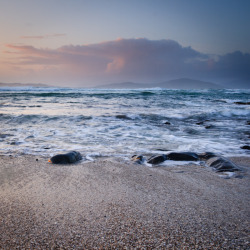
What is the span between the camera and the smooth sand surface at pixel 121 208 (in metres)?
1.23

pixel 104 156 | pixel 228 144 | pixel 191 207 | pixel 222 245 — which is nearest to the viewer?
pixel 222 245

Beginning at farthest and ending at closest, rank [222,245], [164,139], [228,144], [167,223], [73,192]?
[164,139]
[228,144]
[73,192]
[167,223]
[222,245]

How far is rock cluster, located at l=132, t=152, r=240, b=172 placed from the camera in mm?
2614

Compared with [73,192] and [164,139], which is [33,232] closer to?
[73,192]

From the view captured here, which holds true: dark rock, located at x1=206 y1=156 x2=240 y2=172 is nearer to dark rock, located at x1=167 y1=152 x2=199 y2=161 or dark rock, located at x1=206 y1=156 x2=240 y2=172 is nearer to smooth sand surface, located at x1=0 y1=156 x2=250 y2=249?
smooth sand surface, located at x1=0 y1=156 x2=250 y2=249

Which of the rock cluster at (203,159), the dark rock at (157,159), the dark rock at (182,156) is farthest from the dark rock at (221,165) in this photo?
the dark rock at (157,159)

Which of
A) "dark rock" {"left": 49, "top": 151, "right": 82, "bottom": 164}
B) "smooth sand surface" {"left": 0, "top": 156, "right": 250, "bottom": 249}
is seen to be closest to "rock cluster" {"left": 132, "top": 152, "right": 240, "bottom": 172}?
"smooth sand surface" {"left": 0, "top": 156, "right": 250, "bottom": 249}

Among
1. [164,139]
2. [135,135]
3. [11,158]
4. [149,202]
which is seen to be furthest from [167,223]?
[135,135]

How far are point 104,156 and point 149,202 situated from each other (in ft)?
5.22

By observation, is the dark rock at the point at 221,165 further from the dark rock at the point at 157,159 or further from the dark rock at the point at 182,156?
the dark rock at the point at 157,159

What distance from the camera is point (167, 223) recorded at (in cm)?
140

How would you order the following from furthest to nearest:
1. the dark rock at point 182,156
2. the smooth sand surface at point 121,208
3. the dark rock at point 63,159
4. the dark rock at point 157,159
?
the dark rock at point 182,156, the dark rock at point 157,159, the dark rock at point 63,159, the smooth sand surface at point 121,208

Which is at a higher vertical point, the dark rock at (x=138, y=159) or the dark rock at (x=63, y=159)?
the dark rock at (x=63, y=159)

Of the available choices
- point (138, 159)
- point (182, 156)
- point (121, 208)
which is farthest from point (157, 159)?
point (121, 208)
